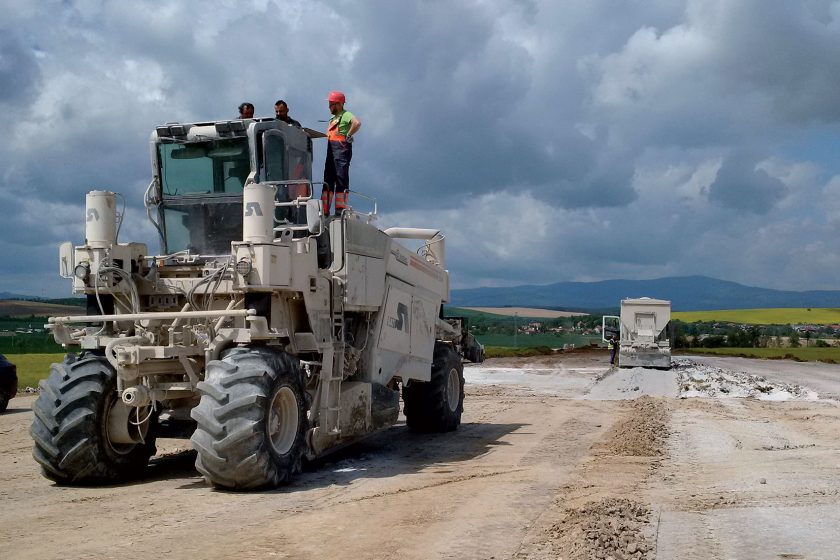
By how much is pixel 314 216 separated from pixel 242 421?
2.94m

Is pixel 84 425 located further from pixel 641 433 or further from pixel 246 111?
pixel 641 433

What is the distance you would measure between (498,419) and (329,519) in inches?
378

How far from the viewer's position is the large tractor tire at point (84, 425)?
9.30 m

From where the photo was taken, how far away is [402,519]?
7.89 m

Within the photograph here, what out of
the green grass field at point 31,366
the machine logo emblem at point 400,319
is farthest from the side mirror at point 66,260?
the green grass field at point 31,366

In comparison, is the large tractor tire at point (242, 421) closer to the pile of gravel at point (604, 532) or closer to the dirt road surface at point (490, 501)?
the dirt road surface at point (490, 501)

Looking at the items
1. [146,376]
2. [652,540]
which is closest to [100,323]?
[146,376]

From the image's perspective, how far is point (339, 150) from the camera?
1162 centimetres

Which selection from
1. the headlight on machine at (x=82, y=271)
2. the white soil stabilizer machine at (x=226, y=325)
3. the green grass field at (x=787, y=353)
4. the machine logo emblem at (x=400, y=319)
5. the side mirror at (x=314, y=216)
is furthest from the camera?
the green grass field at (x=787, y=353)

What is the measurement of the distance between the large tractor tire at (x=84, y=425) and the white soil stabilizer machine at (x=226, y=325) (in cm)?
2

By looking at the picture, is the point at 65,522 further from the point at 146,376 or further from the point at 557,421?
the point at 557,421

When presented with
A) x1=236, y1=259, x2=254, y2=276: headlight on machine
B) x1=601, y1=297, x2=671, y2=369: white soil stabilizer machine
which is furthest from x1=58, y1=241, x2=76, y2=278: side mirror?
x1=601, y1=297, x2=671, y2=369: white soil stabilizer machine

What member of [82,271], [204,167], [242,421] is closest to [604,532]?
[242,421]

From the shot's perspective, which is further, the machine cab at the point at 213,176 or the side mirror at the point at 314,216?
the machine cab at the point at 213,176
